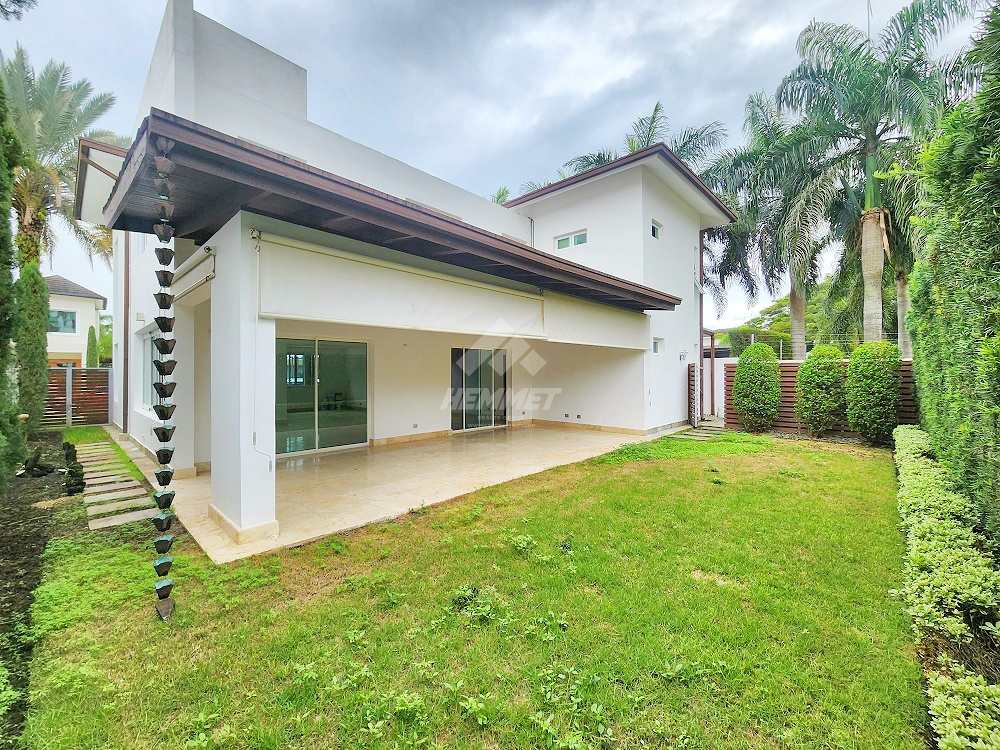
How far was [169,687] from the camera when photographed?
101 inches

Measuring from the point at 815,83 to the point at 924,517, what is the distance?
17130mm

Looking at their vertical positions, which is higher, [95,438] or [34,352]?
[34,352]

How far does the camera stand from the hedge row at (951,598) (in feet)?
6.03

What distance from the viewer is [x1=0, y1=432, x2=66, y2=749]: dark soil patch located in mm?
2566

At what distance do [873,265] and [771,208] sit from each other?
455cm

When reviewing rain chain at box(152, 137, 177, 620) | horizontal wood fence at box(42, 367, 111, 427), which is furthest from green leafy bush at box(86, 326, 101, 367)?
rain chain at box(152, 137, 177, 620)

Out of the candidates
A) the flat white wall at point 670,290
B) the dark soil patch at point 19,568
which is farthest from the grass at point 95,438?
the flat white wall at point 670,290

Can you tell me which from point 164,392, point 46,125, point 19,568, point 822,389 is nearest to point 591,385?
point 822,389

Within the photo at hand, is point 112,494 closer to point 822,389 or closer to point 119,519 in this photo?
point 119,519

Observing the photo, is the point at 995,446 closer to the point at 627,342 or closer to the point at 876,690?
the point at 876,690

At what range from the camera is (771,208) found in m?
17.1

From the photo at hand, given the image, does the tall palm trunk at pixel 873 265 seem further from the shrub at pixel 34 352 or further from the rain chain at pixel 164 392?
the shrub at pixel 34 352

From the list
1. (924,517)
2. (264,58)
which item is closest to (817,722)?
(924,517)

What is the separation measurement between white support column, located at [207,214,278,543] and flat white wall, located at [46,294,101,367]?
28.4 meters
